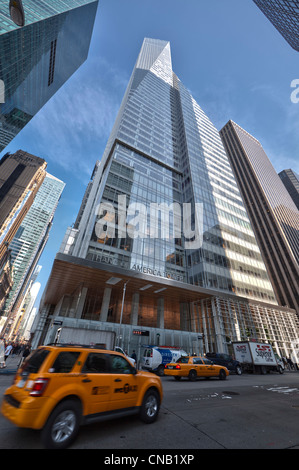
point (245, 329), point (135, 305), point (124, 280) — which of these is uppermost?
point (124, 280)

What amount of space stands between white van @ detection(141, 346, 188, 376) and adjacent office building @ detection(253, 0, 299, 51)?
168 ft

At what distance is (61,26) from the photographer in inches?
2479

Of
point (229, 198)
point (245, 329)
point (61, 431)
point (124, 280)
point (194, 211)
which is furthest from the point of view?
point (229, 198)

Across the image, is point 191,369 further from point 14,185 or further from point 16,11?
point 14,185

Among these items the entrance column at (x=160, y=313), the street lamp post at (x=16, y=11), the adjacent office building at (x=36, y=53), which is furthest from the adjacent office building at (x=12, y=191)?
the street lamp post at (x=16, y=11)

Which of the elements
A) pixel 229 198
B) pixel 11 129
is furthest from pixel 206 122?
pixel 11 129

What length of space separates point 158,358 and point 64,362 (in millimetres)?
15786

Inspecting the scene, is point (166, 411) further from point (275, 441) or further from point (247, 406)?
point (247, 406)

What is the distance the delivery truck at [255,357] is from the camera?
19.9 metres

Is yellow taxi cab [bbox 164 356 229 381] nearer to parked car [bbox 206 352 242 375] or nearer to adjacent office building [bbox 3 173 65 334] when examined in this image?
parked car [bbox 206 352 242 375]

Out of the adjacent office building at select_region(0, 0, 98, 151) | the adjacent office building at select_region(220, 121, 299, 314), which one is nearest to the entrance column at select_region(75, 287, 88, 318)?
the adjacent office building at select_region(0, 0, 98, 151)

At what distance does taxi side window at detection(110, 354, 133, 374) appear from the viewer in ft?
15.5

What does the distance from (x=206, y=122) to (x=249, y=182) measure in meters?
47.6

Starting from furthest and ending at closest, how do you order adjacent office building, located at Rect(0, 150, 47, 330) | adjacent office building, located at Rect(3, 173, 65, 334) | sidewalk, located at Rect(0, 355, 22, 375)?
1. adjacent office building, located at Rect(3, 173, 65, 334)
2. adjacent office building, located at Rect(0, 150, 47, 330)
3. sidewalk, located at Rect(0, 355, 22, 375)
